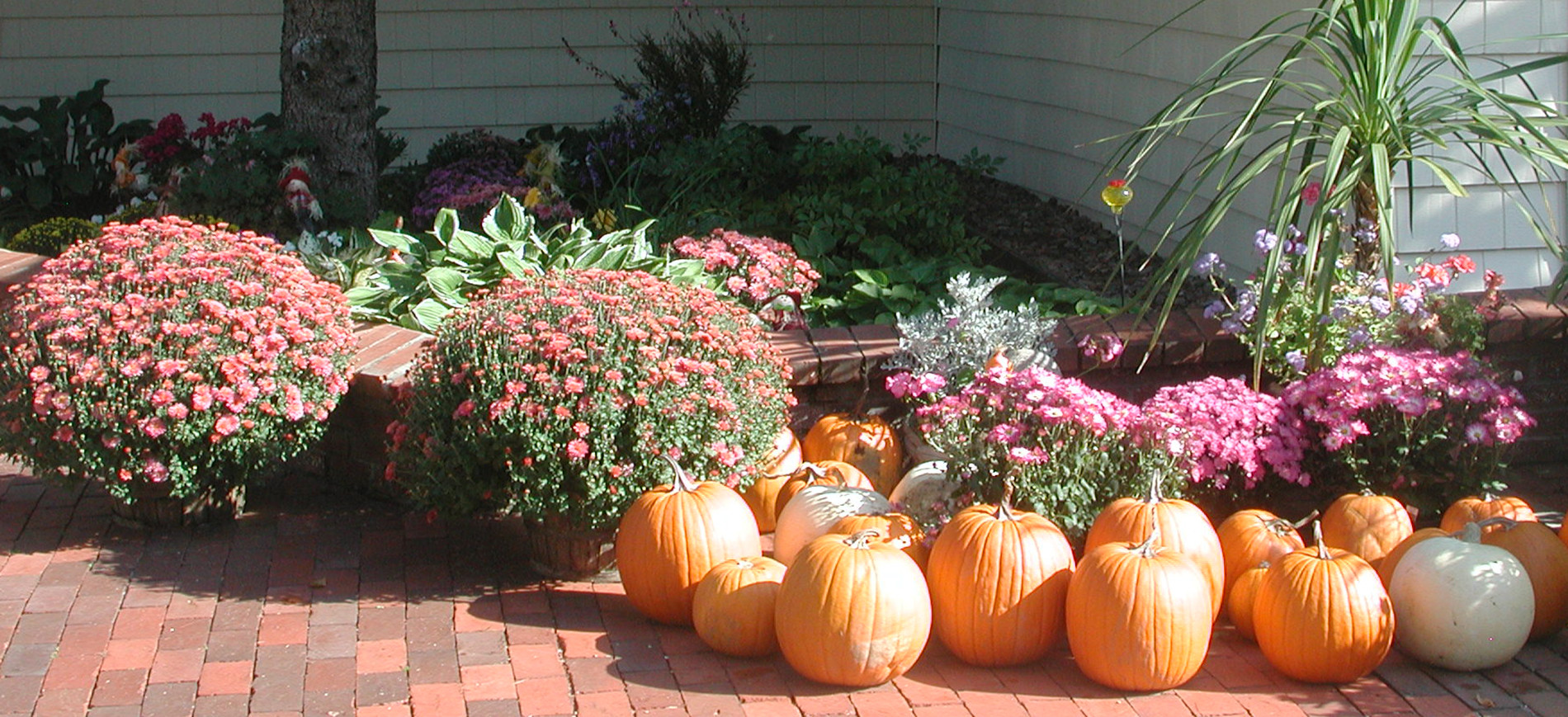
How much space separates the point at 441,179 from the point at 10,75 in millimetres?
3336

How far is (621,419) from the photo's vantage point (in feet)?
12.1

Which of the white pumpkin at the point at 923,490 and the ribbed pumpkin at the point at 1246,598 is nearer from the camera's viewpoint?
the ribbed pumpkin at the point at 1246,598

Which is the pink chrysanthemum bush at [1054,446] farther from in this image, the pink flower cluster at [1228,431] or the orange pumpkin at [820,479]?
the orange pumpkin at [820,479]

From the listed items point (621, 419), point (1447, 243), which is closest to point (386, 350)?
point (621, 419)

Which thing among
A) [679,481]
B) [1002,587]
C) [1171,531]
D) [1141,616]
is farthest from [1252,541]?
[679,481]

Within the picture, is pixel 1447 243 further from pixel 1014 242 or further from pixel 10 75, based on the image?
pixel 10 75

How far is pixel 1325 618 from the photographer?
3260 mm

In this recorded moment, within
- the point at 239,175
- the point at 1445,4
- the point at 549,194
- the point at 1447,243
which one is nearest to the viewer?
the point at 1447,243

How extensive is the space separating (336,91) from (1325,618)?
460cm

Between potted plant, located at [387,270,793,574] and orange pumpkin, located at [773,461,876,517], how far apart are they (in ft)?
0.46

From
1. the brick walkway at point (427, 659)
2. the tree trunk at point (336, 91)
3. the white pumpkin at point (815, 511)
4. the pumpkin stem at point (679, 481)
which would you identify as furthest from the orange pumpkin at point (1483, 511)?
the tree trunk at point (336, 91)

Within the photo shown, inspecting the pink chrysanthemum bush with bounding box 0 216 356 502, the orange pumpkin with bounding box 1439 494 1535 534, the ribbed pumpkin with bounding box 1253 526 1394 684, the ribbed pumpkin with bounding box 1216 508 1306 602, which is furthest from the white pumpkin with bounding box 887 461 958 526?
the pink chrysanthemum bush with bounding box 0 216 356 502

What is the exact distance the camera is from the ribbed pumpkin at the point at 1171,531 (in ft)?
11.5

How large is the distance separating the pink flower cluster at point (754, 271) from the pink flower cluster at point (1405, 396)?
5.46 feet
